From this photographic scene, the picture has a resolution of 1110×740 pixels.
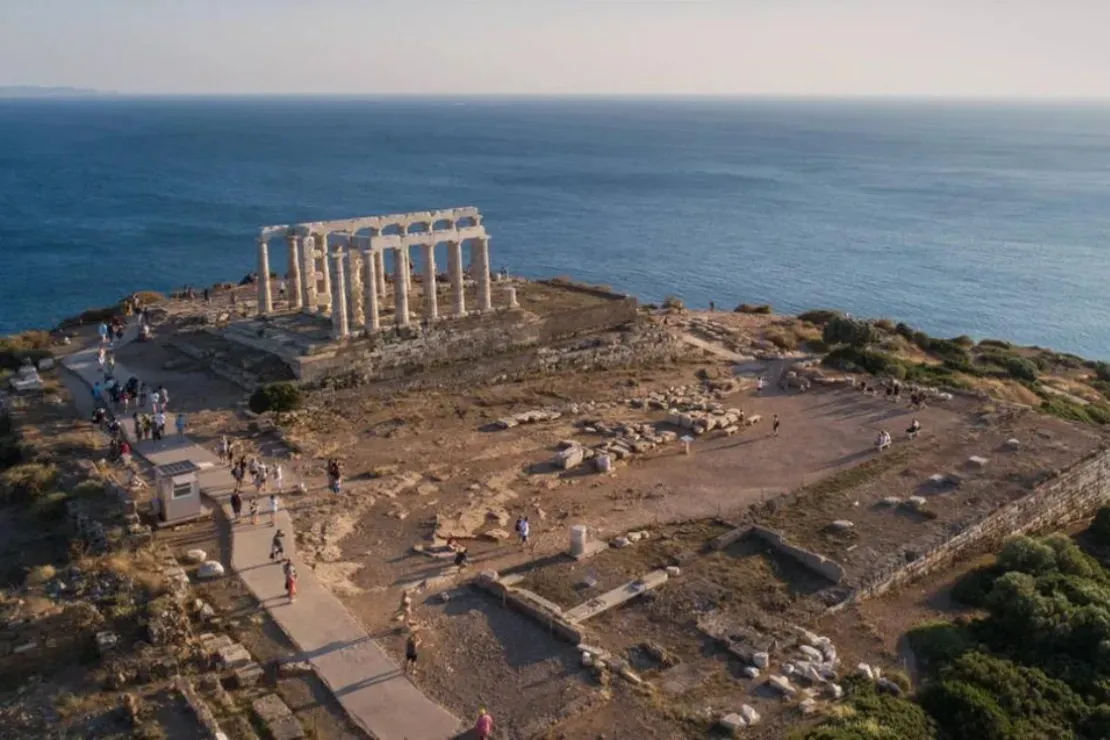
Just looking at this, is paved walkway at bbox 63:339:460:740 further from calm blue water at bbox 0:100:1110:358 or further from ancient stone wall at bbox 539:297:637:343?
calm blue water at bbox 0:100:1110:358

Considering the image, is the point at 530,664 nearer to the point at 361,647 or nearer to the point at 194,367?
the point at 361,647

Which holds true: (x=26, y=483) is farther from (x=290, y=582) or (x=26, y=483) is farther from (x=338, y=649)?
(x=338, y=649)

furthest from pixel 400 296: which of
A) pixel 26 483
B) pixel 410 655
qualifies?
pixel 410 655

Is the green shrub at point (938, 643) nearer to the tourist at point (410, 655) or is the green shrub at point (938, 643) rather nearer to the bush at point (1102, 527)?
the bush at point (1102, 527)

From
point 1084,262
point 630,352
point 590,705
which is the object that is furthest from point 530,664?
point 1084,262

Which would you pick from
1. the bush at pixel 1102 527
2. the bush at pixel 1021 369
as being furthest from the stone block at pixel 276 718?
the bush at pixel 1021 369

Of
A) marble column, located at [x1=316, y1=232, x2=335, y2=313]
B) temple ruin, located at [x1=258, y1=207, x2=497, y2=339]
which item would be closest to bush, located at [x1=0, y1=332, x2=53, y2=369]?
temple ruin, located at [x1=258, y1=207, x2=497, y2=339]
